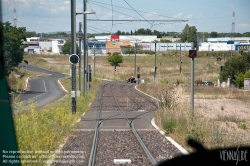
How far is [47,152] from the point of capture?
391 inches

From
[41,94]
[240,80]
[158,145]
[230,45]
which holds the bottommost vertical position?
[41,94]

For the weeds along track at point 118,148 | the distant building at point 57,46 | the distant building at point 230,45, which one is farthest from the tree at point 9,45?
the distant building at point 57,46

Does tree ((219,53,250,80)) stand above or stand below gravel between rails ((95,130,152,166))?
above

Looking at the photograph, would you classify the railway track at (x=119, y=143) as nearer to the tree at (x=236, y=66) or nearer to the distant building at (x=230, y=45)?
the tree at (x=236, y=66)

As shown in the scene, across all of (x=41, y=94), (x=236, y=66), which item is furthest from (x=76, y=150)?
(x=236, y=66)

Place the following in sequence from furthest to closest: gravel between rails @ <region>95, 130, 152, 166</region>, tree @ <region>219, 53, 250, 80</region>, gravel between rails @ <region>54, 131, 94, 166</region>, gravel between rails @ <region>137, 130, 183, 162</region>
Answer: tree @ <region>219, 53, 250, 80</region>
gravel between rails @ <region>137, 130, 183, 162</region>
gravel between rails @ <region>95, 130, 152, 166</region>
gravel between rails @ <region>54, 131, 94, 166</region>

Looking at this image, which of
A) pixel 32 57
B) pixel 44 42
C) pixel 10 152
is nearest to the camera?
pixel 10 152

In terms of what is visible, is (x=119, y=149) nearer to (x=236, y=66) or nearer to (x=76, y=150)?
(x=76, y=150)

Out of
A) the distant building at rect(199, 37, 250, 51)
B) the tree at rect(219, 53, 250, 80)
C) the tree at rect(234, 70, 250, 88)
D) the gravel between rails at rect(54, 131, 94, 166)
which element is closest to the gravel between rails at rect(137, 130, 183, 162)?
the gravel between rails at rect(54, 131, 94, 166)

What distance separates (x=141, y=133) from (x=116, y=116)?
20.6 ft

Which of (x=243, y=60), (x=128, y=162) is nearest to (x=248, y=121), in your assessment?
(x=128, y=162)

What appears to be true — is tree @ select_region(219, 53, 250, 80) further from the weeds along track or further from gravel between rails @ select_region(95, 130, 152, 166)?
gravel between rails @ select_region(95, 130, 152, 166)

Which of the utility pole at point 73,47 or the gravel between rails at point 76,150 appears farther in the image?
the utility pole at point 73,47

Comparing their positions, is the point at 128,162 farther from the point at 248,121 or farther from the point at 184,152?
the point at 248,121
